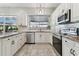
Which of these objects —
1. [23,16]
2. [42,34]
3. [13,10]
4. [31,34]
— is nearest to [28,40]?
[31,34]

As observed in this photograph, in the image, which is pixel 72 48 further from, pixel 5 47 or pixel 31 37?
pixel 31 37

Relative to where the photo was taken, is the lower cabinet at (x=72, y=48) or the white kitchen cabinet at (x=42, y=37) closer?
the lower cabinet at (x=72, y=48)

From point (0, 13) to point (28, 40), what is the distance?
2506 millimetres

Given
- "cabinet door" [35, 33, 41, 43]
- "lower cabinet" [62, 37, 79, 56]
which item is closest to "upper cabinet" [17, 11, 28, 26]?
"cabinet door" [35, 33, 41, 43]

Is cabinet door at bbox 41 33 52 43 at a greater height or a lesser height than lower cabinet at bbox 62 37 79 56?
lesser

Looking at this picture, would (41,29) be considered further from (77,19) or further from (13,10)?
(77,19)

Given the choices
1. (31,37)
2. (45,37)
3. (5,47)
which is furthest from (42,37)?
(5,47)

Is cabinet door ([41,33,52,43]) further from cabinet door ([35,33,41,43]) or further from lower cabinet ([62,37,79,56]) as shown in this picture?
lower cabinet ([62,37,79,56])

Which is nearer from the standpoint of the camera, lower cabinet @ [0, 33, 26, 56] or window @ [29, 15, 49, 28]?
lower cabinet @ [0, 33, 26, 56]

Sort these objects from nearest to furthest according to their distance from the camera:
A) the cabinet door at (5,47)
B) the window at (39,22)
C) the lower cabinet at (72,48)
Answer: the lower cabinet at (72,48) → the cabinet door at (5,47) → the window at (39,22)

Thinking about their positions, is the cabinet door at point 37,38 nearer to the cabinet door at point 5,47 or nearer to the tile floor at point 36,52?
the tile floor at point 36,52

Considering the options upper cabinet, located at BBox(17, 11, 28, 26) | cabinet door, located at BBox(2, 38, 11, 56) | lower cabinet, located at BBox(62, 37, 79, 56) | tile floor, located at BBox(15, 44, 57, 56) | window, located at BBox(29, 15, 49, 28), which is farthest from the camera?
window, located at BBox(29, 15, 49, 28)

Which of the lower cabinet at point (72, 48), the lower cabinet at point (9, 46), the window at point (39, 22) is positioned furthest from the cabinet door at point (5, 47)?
the window at point (39, 22)

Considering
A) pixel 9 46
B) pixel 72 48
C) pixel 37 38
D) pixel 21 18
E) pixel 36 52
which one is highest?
pixel 21 18
